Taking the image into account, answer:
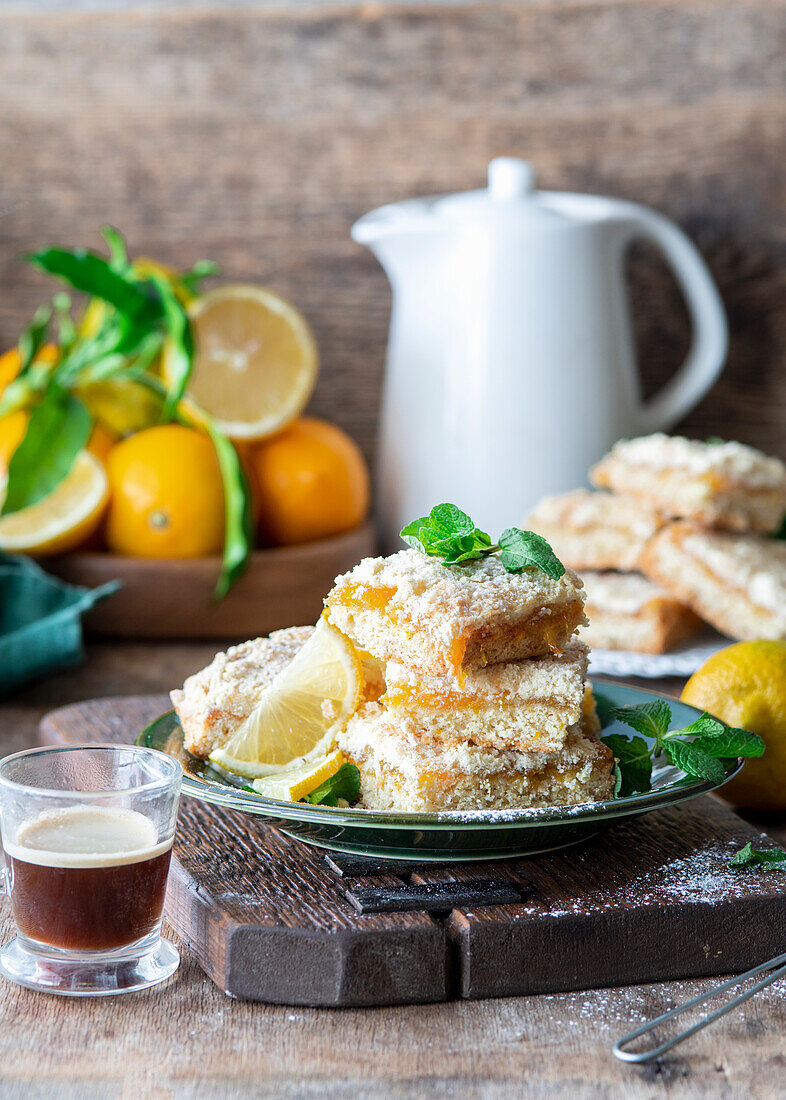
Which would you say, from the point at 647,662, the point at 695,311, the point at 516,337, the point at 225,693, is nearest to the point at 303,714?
the point at 225,693

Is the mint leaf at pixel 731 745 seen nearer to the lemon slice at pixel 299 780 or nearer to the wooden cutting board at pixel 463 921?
the wooden cutting board at pixel 463 921

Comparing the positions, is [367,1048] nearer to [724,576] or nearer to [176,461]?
[724,576]

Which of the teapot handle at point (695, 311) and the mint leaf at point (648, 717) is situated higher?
the teapot handle at point (695, 311)

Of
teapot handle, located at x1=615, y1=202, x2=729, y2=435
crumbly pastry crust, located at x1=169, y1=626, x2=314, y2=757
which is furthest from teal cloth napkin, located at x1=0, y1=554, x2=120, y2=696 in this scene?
teapot handle, located at x1=615, y1=202, x2=729, y2=435

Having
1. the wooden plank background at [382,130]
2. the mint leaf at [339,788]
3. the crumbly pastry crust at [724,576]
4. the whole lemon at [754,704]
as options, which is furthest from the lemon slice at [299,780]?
the wooden plank background at [382,130]

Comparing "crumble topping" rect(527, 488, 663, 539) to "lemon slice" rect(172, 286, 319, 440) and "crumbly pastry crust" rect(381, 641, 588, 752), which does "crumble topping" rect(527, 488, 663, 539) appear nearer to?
"lemon slice" rect(172, 286, 319, 440)

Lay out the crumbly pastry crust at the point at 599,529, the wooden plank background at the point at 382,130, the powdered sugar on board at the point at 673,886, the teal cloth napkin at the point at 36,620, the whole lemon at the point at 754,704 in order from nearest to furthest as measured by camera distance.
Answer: the powdered sugar on board at the point at 673,886 → the whole lemon at the point at 754,704 → the teal cloth napkin at the point at 36,620 → the crumbly pastry crust at the point at 599,529 → the wooden plank background at the point at 382,130
